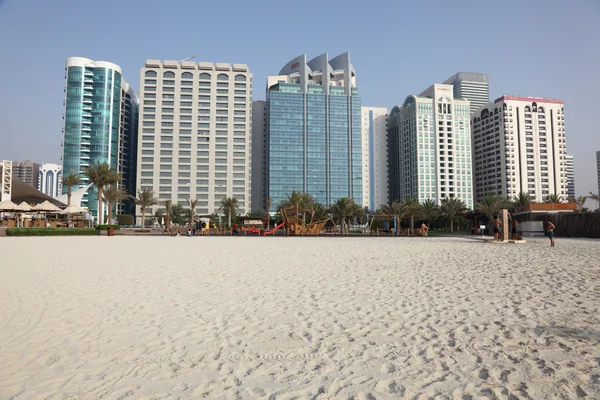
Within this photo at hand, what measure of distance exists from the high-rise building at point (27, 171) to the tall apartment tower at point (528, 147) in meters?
202

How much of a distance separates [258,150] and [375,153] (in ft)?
158

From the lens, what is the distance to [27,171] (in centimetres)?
18938

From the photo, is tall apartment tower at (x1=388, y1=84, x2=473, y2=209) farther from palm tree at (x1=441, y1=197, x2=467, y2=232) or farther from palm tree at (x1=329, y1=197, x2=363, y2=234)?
palm tree at (x1=329, y1=197, x2=363, y2=234)

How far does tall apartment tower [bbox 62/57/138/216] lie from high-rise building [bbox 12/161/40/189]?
98.5 m

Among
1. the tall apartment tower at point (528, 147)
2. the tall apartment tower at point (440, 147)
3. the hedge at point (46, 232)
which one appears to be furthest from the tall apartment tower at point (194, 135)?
the tall apartment tower at point (528, 147)

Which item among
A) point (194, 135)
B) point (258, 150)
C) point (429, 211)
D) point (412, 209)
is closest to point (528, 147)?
point (429, 211)

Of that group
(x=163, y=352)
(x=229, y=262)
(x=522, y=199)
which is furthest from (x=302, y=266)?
(x=522, y=199)

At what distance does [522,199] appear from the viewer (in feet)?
216

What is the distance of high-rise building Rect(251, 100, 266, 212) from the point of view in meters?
137

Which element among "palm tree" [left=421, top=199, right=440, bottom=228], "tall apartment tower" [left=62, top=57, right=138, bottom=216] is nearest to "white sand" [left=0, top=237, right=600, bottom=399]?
"palm tree" [left=421, top=199, right=440, bottom=228]

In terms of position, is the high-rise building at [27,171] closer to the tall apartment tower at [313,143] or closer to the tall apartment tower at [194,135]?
the tall apartment tower at [194,135]

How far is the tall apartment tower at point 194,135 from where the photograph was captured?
116188 millimetres

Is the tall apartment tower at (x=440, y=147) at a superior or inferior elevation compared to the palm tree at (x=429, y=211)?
superior

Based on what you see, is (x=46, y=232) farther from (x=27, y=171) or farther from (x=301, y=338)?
(x=27, y=171)
